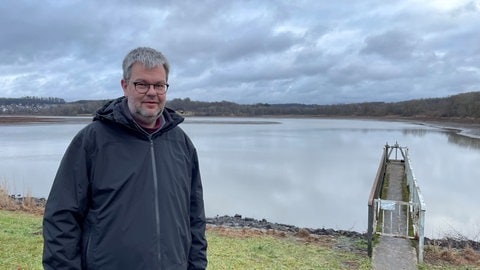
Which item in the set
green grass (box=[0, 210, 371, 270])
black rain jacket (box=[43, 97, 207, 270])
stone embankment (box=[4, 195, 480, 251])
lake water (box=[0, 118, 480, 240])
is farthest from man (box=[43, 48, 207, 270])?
lake water (box=[0, 118, 480, 240])

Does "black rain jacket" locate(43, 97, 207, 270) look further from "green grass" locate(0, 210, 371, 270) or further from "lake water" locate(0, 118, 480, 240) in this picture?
"lake water" locate(0, 118, 480, 240)

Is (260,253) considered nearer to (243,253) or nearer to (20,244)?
(243,253)

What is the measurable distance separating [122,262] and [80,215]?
29 cm

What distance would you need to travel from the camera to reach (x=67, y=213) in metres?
1.92

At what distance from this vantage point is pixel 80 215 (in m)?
→ 1.99

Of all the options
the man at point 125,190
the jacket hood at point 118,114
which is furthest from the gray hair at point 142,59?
the jacket hood at point 118,114

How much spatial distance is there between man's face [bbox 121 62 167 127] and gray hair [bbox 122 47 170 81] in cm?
2

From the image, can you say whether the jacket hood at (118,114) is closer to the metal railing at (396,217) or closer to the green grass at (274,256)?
the green grass at (274,256)

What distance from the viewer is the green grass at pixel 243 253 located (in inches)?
217

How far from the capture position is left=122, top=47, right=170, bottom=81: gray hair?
2107mm

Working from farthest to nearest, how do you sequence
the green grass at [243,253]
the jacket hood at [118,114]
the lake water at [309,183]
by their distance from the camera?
1. the lake water at [309,183]
2. the green grass at [243,253]
3. the jacket hood at [118,114]

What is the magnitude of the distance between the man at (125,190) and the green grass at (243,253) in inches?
138

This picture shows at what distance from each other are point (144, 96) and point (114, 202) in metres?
0.53

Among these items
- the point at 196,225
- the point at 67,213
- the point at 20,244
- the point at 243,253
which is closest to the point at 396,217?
the point at 243,253
